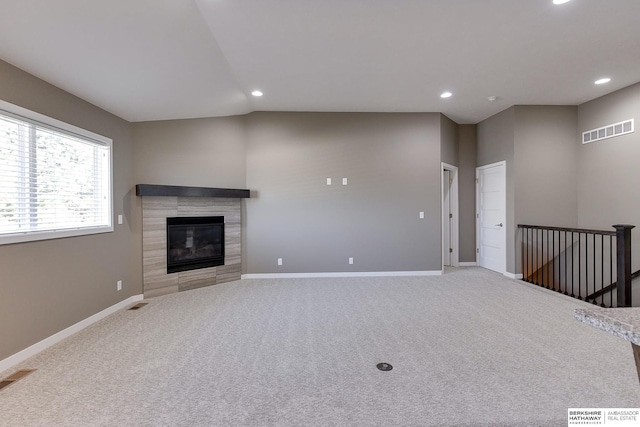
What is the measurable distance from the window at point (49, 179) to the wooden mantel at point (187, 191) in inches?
18.2

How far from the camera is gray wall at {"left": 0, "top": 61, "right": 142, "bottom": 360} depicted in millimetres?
2303

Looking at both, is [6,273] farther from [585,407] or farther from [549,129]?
[549,129]

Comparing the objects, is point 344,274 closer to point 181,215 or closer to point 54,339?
point 181,215

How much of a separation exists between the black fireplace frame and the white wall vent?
6.50 m

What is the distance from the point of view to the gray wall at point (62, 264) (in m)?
2.30

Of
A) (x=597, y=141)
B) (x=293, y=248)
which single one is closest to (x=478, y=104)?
(x=597, y=141)

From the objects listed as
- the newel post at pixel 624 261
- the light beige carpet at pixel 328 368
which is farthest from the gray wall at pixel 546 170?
the light beige carpet at pixel 328 368

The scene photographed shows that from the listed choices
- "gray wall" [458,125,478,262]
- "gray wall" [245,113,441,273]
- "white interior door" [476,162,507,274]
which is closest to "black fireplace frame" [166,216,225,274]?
"gray wall" [245,113,441,273]

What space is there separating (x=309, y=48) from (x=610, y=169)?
16.7 ft

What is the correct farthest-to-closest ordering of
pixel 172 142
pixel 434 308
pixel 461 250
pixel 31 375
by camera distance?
pixel 461 250 < pixel 172 142 < pixel 434 308 < pixel 31 375

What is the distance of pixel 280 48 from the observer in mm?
3018

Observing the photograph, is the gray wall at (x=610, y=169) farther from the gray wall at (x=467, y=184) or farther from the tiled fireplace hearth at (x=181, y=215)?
the tiled fireplace hearth at (x=181, y=215)

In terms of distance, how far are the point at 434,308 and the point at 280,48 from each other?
3.63 m

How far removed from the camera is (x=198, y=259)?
4.51 meters
